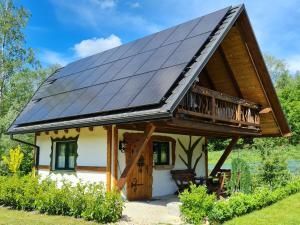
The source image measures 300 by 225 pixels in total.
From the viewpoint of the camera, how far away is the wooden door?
11047 millimetres

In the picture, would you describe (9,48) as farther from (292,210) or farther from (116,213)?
(292,210)

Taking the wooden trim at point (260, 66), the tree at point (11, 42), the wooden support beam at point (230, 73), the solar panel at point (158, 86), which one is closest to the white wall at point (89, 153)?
the solar panel at point (158, 86)

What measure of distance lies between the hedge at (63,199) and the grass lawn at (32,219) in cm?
25

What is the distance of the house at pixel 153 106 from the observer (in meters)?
9.10

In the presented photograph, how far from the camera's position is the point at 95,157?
Result: 10977 millimetres

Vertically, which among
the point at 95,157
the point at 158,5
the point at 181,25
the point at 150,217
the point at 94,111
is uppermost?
the point at 158,5

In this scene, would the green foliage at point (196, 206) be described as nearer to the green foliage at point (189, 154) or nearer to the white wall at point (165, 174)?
the white wall at point (165, 174)

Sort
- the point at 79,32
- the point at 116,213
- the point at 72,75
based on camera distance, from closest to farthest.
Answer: the point at 116,213
the point at 72,75
the point at 79,32

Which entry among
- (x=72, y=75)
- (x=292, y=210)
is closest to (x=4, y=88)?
(x=72, y=75)

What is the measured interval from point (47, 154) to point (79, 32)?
58.0ft

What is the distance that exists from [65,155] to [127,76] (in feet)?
12.7

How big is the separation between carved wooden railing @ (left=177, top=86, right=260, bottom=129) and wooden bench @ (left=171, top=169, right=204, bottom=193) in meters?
2.44

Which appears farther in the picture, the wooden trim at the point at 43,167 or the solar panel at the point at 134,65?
the wooden trim at the point at 43,167

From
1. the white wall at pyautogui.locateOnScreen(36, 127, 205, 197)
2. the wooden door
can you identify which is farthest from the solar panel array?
the wooden door
